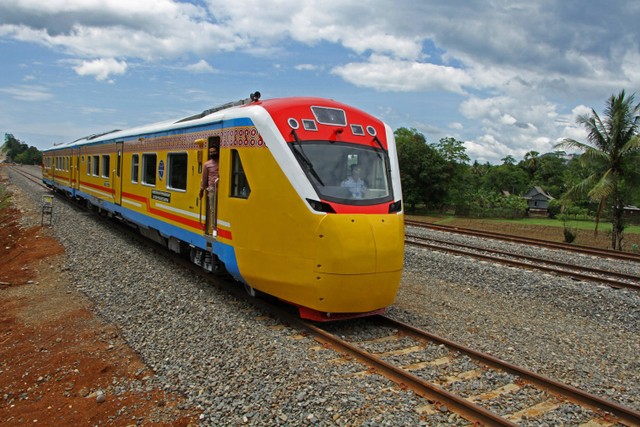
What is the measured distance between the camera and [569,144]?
22.3 meters

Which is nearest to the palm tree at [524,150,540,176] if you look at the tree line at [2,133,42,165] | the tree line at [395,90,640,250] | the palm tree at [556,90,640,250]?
the tree line at [395,90,640,250]

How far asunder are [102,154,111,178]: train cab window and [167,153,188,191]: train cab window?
6313mm

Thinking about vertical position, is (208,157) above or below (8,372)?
above

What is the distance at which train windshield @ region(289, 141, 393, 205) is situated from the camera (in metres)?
6.31

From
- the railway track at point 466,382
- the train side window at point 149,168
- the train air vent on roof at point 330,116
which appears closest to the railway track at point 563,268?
the railway track at point 466,382

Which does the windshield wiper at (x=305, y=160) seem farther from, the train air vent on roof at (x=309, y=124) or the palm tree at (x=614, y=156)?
the palm tree at (x=614, y=156)

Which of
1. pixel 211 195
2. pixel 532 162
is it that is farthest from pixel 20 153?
pixel 211 195

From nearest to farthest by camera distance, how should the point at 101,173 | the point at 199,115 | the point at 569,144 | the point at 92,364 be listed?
the point at 92,364
the point at 199,115
the point at 101,173
the point at 569,144

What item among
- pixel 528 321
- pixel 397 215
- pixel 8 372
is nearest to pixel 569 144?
pixel 528 321

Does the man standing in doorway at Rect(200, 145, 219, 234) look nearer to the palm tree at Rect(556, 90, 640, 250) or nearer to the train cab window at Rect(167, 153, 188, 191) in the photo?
the train cab window at Rect(167, 153, 188, 191)

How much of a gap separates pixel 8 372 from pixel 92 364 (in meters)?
1.10

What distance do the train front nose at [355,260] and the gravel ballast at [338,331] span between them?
0.58 metres

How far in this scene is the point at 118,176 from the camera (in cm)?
1418

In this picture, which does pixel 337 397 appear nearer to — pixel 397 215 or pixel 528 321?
pixel 397 215
